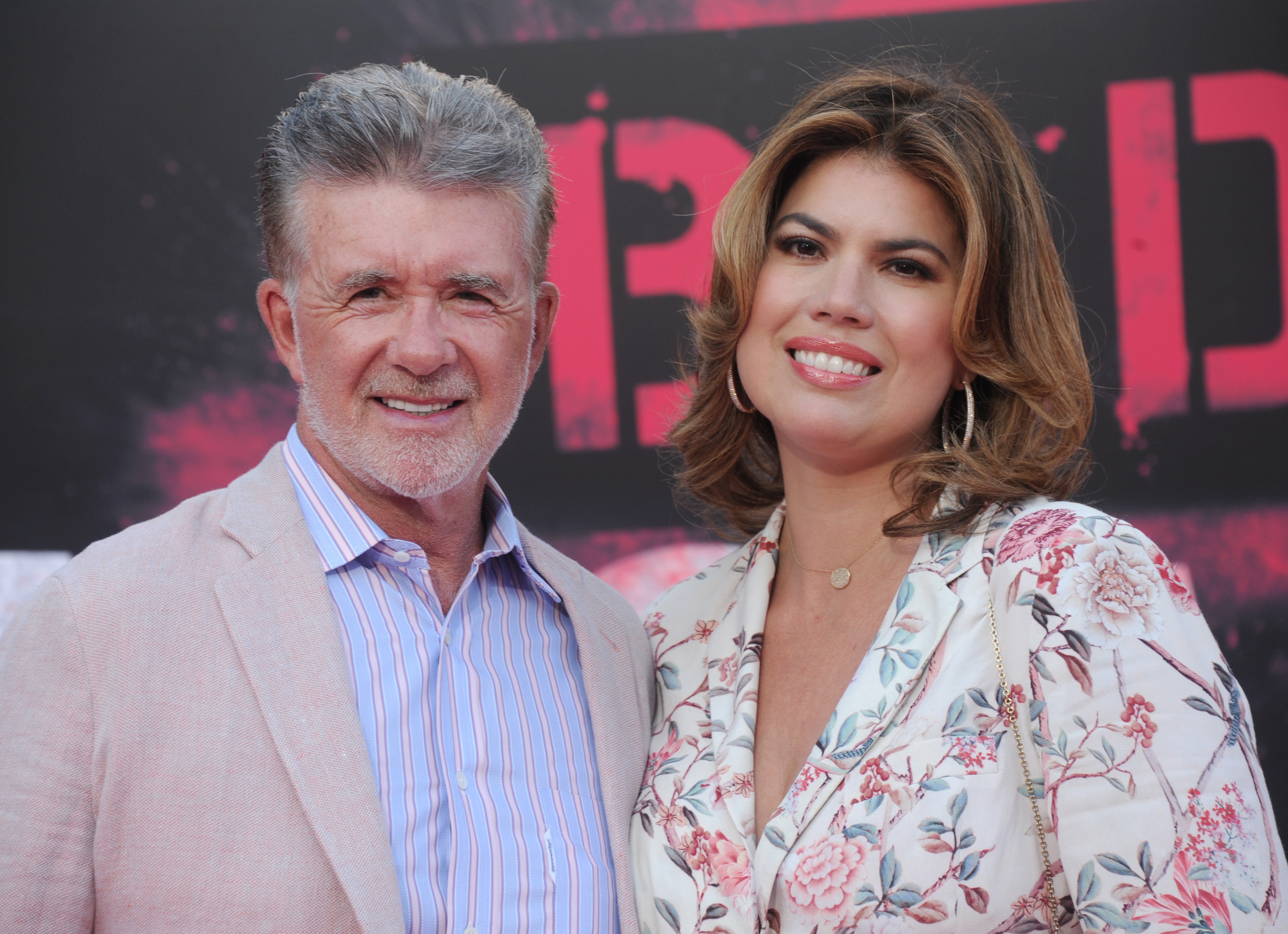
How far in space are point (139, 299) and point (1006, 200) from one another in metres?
2.46

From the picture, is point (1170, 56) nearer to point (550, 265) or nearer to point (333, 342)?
point (550, 265)

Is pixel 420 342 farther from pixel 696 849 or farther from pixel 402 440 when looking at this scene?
pixel 696 849

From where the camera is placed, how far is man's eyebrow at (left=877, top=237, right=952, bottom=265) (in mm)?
2174

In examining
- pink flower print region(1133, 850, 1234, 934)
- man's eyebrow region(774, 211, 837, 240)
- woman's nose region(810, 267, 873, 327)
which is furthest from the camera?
man's eyebrow region(774, 211, 837, 240)

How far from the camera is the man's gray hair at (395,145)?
203 centimetres

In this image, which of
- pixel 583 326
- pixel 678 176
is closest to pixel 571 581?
pixel 583 326

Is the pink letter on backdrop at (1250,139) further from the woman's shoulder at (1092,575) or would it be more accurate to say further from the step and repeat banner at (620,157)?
the woman's shoulder at (1092,575)

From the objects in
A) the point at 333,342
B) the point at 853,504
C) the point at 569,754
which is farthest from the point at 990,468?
the point at 333,342

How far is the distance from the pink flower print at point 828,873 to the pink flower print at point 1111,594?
19.3 inches

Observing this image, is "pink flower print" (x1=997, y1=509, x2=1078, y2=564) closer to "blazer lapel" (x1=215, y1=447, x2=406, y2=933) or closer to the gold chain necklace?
the gold chain necklace

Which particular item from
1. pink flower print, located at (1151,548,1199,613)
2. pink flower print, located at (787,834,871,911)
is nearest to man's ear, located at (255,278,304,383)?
pink flower print, located at (787,834,871,911)

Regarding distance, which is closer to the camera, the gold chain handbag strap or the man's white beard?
the gold chain handbag strap

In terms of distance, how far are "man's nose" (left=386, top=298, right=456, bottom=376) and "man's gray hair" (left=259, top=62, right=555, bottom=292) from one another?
21 centimetres

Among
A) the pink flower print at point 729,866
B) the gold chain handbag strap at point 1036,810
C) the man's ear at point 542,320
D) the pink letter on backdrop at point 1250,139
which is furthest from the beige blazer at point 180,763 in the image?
the pink letter on backdrop at point 1250,139
